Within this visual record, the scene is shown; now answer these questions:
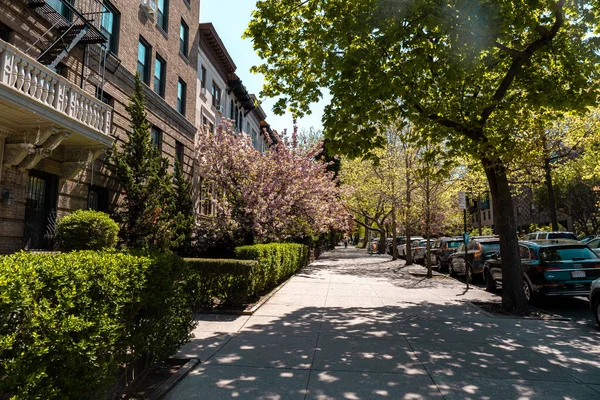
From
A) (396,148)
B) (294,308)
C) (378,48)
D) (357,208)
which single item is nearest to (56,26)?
(378,48)

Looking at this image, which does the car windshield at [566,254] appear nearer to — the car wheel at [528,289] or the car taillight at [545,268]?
the car taillight at [545,268]

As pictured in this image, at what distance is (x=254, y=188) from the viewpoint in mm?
17453

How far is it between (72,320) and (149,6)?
1617 cm

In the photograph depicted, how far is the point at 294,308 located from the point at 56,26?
32.5 feet

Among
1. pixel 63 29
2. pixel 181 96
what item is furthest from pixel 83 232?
pixel 181 96

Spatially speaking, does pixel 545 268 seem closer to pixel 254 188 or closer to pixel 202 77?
pixel 254 188

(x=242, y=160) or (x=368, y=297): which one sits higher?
(x=242, y=160)

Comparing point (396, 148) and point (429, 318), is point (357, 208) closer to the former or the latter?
point (396, 148)

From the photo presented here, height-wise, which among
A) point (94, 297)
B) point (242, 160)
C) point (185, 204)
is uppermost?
point (242, 160)

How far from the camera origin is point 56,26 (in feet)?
36.0

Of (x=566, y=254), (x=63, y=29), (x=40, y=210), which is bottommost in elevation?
(x=566, y=254)

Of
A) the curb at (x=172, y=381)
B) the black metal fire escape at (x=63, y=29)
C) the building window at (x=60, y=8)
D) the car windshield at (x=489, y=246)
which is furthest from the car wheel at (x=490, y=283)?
the building window at (x=60, y=8)

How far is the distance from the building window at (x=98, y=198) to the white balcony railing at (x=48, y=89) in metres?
2.37

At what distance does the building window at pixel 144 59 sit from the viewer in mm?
16125
